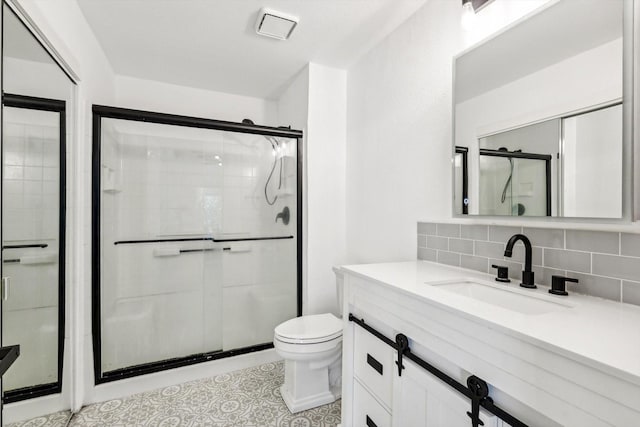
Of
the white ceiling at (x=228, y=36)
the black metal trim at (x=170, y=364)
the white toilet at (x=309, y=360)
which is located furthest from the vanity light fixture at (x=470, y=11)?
the black metal trim at (x=170, y=364)

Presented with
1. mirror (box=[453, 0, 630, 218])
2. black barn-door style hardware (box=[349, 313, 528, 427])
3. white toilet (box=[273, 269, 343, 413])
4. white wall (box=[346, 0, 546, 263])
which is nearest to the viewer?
black barn-door style hardware (box=[349, 313, 528, 427])

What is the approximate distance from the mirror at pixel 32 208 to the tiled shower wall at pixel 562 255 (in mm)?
1856

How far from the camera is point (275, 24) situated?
1.91 m

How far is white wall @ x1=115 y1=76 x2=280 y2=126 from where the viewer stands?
2699mm

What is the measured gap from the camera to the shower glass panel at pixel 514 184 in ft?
3.85

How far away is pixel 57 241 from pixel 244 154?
126cm

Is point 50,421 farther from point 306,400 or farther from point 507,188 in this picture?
point 507,188

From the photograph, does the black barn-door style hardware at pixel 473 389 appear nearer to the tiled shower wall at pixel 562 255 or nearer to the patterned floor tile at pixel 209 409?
the tiled shower wall at pixel 562 255

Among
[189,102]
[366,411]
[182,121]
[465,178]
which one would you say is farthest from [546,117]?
[189,102]

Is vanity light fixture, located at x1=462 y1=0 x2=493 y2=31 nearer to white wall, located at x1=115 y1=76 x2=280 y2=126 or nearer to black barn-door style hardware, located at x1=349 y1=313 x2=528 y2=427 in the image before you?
black barn-door style hardware, located at x1=349 y1=313 x2=528 y2=427

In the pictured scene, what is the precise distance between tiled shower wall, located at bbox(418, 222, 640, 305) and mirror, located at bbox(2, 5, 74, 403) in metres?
1.86

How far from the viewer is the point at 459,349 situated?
0.88m

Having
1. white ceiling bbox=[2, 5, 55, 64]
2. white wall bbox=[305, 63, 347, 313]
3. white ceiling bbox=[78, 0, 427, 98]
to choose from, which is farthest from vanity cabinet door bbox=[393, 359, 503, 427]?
white ceiling bbox=[78, 0, 427, 98]

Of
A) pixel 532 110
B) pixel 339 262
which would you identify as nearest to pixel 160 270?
pixel 339 262
